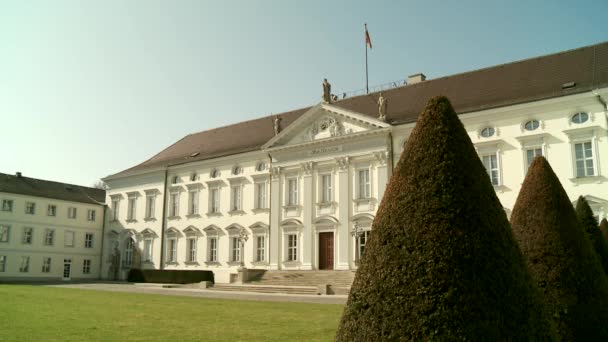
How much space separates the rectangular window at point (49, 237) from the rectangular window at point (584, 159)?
1726 inches

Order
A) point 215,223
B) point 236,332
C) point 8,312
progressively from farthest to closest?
point 215,223, point 8,312, point 236,332

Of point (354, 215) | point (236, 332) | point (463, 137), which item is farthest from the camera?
point (354, 215)

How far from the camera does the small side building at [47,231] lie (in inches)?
1786

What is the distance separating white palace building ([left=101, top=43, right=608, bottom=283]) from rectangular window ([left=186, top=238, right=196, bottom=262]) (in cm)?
9

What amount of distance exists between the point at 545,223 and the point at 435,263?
4126mm

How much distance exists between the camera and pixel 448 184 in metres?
6.00

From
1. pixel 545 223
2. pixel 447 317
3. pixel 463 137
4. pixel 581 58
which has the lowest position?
pixel 447 317

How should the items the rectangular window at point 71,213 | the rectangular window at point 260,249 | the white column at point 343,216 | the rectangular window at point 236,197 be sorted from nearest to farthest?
the white column at point 343,216
the rectangular window at point 260,249
the rectangular window at point 236,197
the rectangular window at point 71,213

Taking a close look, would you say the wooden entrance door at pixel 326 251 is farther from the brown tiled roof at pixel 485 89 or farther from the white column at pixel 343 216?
the brown tiled roof at pixel 485 89

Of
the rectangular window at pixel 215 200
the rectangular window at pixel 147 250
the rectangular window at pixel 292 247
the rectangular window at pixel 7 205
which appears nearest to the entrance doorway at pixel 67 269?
the rectangular window at pixel 7 205

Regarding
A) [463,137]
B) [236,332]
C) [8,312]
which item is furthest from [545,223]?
[8,312]

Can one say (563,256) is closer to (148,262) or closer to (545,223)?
(545,223)

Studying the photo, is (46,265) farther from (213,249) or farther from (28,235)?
(213,249)

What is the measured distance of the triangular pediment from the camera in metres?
33.8
